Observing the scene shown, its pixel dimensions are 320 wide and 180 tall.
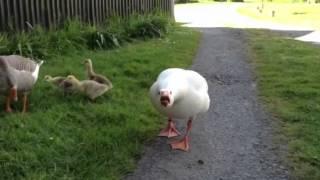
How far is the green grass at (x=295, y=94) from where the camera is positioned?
17.6ft

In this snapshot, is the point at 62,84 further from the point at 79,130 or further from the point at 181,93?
the point at 181,93

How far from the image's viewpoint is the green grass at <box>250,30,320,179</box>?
5.36 m

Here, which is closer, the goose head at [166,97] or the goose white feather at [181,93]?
the goose head at [166,97]

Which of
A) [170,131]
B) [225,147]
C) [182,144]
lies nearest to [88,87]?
[170,131]

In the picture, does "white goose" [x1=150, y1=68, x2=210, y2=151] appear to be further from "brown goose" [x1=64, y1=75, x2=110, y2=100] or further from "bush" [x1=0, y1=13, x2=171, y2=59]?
"bush" [x1=0, y1=13, x2=171, y2=59]

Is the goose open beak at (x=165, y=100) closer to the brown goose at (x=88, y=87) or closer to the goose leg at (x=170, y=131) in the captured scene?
the goose leg at (x=170, y=131)

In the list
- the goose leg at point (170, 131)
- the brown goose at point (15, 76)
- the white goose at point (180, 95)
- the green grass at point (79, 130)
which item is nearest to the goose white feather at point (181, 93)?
the white goose at point (180, 95)

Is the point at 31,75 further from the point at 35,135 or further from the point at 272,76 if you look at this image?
the point at 272,76

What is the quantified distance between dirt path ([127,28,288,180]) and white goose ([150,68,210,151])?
0.28 metres

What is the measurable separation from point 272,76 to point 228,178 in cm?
467

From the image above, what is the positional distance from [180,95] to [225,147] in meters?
0.81

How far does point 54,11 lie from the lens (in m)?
11.1

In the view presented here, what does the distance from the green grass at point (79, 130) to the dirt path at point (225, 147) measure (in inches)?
10.6

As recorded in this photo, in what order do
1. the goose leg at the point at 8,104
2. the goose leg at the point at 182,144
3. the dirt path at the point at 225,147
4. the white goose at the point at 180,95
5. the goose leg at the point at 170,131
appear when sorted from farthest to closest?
the goose leg at the point at 8,104 < the goose leg at the point at 170,131 < the goose leg at the point at 182,144 < the white goose at the point at 180,95 < the dirt path at the point at 225,147
